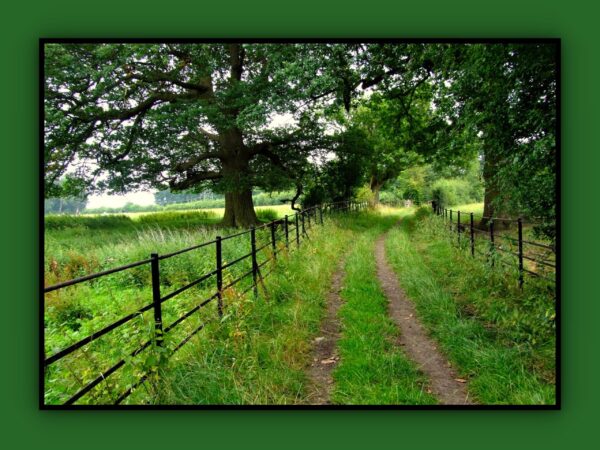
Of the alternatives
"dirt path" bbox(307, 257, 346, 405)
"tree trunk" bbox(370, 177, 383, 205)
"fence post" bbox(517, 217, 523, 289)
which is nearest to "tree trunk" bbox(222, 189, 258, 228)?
"dirt path" bbox(307, 257, 346, 405)

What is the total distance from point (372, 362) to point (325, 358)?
447mm

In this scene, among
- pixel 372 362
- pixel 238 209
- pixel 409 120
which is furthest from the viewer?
pixel 409 120

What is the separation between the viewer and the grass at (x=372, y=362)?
261cm

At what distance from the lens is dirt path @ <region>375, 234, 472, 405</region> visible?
8.68 ft

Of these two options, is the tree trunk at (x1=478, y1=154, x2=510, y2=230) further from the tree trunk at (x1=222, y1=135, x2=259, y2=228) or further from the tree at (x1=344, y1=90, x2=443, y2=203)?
the tree trunk at (x1=222, y1=135, x2=259, y2=228)

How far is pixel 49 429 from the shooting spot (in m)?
2.71

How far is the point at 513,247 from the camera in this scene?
4.41 meters

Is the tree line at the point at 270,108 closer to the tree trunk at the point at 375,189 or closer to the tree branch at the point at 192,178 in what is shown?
the tree branch at the point at 192,178

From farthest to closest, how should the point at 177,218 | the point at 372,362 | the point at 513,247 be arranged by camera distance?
the point at 513,247 → the point at 177,218 → the point at 372,362

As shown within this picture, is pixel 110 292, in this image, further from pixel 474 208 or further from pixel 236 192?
pixel 474 208

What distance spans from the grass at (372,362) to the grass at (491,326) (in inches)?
17.2

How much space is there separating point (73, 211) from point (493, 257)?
16.7 feet
